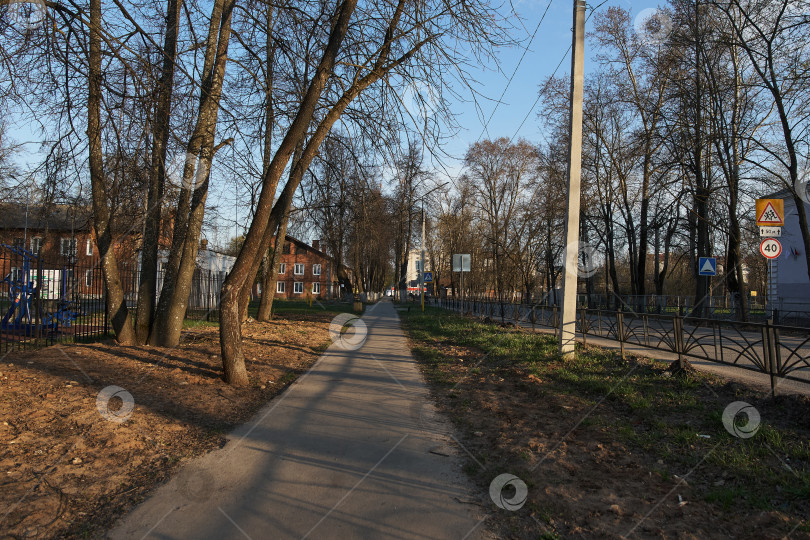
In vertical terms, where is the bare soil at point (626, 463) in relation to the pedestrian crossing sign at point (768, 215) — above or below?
below

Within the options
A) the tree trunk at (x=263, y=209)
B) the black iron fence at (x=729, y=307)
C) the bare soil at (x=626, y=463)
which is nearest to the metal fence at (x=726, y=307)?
the black iron fence at (x=729, y=307)

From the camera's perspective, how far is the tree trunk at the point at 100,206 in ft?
25.3

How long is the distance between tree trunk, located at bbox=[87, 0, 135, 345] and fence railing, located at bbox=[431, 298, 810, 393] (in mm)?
9772

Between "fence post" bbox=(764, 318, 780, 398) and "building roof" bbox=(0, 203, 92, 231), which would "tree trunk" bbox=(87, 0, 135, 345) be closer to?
"building roof" bbox=(0, 203, 92, 231)

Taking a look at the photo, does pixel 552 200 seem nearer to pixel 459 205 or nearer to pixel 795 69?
pixel 459 205

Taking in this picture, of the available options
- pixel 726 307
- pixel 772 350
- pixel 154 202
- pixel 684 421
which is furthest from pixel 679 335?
pixel 726 307

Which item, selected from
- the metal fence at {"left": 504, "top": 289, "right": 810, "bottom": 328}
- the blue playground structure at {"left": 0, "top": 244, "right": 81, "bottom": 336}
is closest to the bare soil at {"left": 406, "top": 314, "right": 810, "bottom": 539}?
the blue playground structure at {"left": 0, "top": 244, "right": 81, "bottom": 336}

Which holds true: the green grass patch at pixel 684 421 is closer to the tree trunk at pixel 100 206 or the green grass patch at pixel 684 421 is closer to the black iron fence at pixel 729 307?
the tree trunk at pixel 100 206

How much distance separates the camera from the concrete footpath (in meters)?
3.64

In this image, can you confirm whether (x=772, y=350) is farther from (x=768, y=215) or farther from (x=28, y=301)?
(x=28, y=301)

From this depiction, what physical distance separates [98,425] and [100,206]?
581cm

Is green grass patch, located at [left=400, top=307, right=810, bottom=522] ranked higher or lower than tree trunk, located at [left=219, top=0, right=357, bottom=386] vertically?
lower

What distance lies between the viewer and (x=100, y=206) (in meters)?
9.82

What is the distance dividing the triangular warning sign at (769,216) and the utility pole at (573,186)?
608 cm
